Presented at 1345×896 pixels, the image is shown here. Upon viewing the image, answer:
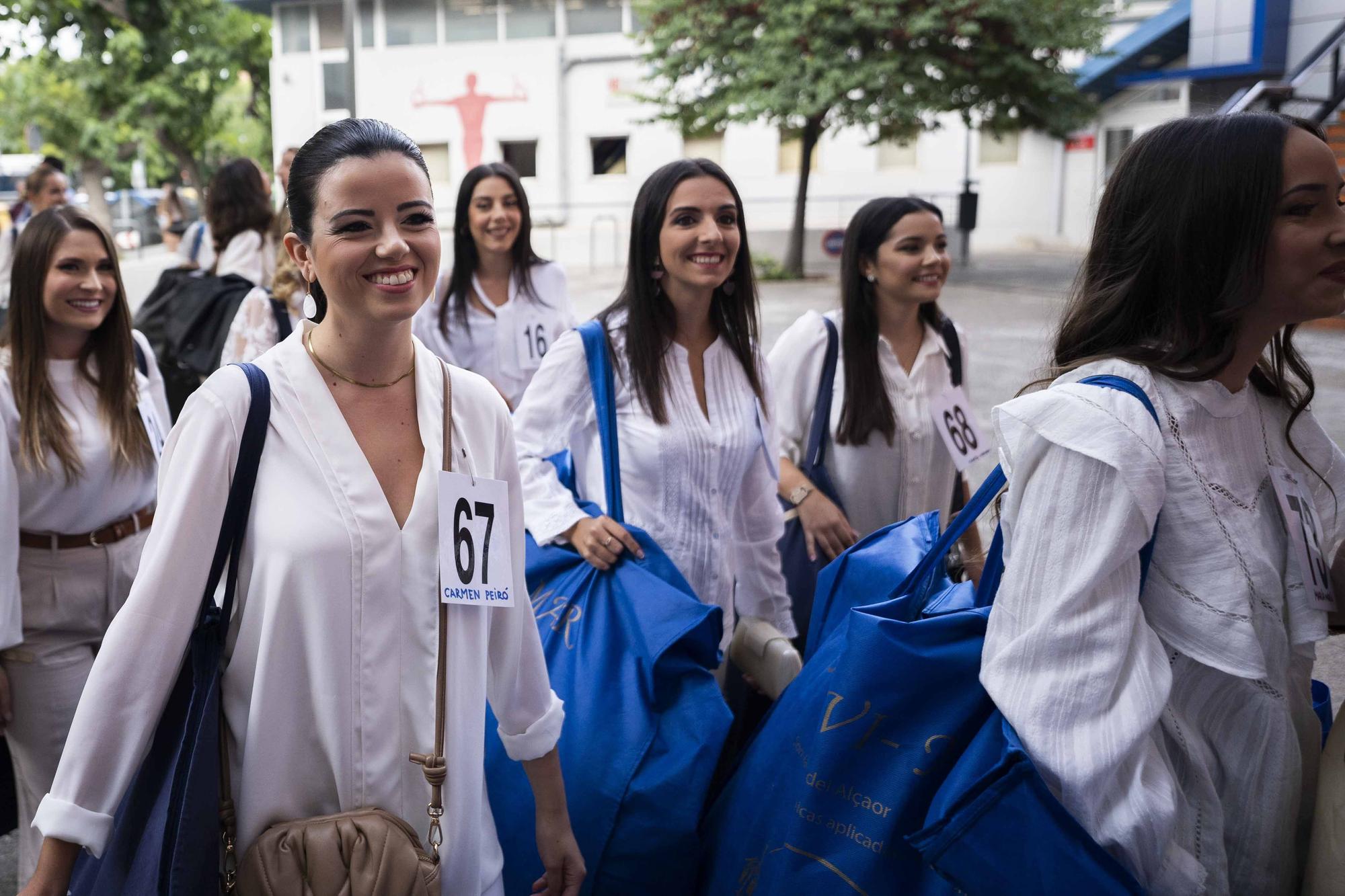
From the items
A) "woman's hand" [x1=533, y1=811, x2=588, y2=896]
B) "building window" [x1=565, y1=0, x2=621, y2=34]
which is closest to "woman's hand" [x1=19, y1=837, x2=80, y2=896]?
"woman's hand" [x1=533, y1=811, x2=588, y2=896]

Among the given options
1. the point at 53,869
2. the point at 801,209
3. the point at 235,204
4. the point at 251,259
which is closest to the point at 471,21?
the point at 801,209

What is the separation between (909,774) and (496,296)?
12.8 feet

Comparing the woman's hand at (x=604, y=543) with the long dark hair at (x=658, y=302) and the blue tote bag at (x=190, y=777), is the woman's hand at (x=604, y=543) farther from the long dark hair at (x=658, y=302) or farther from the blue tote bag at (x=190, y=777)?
the blue tote bag at (x=190, y=777)

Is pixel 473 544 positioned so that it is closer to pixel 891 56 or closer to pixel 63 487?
pixel 63 487

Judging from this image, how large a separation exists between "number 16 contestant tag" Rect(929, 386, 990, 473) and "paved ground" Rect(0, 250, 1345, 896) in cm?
22

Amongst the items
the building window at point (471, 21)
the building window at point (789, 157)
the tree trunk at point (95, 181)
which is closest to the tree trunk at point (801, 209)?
the building window at point (789, 157)

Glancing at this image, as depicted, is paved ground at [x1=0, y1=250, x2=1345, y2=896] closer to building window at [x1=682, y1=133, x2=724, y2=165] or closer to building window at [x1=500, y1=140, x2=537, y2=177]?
building window at [x1=682, y1=133, x2=724, y2=165]

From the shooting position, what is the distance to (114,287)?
3.57 m

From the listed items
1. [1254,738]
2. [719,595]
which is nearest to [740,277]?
[719,595]

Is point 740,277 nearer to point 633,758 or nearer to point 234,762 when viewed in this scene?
point 633,758

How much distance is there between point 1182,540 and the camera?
1.73 meters

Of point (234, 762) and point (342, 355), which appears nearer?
point (234, 762)

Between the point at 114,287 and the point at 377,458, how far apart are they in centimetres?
206

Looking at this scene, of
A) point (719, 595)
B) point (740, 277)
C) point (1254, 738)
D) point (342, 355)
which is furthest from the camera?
point (740, 277)
